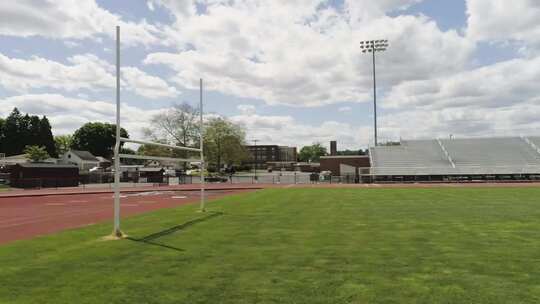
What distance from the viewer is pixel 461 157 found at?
188 ft

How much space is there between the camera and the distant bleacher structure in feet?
162

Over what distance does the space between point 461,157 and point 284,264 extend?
5520cm

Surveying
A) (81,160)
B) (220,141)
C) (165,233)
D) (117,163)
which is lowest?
Answer: (165,233)

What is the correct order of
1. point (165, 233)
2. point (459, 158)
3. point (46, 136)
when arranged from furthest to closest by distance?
point (46, 136), point (459, 158), point (165, 233)

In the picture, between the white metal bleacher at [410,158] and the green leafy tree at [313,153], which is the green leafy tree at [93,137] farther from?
the green leafy tree at [313,153]

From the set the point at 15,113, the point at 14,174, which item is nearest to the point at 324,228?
the point at 14,174

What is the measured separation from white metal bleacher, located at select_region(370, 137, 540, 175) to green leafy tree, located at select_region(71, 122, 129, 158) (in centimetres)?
8122

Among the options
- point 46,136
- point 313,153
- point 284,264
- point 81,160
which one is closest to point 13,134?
point 46,136

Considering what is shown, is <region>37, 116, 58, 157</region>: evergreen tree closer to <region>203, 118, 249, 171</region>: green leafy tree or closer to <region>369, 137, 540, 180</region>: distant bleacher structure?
<region>203, 118, 249, 171</region>: green leafy tree

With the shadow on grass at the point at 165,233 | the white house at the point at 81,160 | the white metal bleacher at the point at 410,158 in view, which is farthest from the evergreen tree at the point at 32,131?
the shadow on grass at the point at 165,233

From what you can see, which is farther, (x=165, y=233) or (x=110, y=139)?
(x=110, y=139)

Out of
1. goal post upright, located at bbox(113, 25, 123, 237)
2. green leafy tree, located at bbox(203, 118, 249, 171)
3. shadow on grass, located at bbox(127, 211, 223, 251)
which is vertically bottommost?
shadow on grass, located at bbox(127, 211, 223, 251)

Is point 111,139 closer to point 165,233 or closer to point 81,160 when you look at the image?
point 81,160

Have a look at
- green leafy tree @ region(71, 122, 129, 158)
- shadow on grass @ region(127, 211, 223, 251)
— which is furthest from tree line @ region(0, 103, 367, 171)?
shadow on grass @ region(127, 211, 223, 251)
